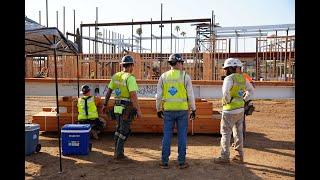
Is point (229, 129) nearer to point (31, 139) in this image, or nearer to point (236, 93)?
point (236, 93)

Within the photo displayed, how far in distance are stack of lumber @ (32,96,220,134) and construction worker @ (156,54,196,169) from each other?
3.46m

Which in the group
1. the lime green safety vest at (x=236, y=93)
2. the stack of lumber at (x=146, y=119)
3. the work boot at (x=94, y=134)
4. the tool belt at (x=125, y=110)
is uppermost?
the lime green safety vest at (x=236, y=93)

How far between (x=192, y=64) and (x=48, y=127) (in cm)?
921

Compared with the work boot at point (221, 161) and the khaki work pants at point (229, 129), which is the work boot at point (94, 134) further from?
the khaki work pants at point (229, 129)

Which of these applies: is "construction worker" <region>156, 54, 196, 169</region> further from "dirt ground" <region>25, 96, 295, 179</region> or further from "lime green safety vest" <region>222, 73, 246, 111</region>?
"lime green safety vest" <region>222, 73, 246, 111</region>

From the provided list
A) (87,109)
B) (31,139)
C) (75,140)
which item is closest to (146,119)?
(87,109)

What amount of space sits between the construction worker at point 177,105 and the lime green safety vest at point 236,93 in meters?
0.83

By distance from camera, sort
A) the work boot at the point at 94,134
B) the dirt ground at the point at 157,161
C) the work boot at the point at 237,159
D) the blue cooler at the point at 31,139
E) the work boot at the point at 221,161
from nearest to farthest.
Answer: the dirt ground at the point at 157,161
the work boot at the point at 221,161
the work boot at the point at 237,159
the blue cooler at the point at 31,139
the work boot at the point at 94,134

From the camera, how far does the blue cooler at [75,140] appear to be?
7953 millimetres

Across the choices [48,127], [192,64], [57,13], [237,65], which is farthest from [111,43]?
[237,65]

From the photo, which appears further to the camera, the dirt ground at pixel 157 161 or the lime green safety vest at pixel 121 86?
the lime green safety vest at pixel 121 86

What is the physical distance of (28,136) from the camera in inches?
312

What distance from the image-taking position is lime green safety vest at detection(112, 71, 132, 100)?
24.2 feet

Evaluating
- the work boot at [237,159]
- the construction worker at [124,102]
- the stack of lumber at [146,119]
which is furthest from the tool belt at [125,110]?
the stack of lumber at [146,119]
